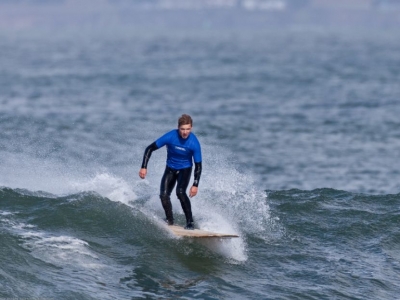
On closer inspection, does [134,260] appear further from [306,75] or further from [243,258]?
[306,75]

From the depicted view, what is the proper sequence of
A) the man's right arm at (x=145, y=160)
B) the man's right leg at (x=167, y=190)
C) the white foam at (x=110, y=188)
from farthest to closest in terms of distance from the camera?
the white foam at (x=110, y=188), the man's right leg at (x=167, y=190), the man's right arm at (x=145, y=160)

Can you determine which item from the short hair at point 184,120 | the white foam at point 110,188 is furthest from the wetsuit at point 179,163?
the white foam at point 110,188

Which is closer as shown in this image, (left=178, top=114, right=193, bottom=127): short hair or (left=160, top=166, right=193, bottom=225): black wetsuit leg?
(left=178, top=114, right=193, bottom=127): short hair

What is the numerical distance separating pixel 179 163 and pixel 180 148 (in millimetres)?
359

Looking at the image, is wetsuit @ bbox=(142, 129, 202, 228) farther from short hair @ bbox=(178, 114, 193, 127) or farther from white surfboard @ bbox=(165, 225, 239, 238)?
short hair @ bbox=(178, 114, 193, 127)

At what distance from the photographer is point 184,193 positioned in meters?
15.1

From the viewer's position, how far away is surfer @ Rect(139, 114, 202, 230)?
14758 mm

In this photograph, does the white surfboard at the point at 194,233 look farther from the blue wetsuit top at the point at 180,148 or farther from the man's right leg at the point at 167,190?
the blue wetsuit top at the point at 180,148

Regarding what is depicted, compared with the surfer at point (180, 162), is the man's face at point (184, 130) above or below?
above

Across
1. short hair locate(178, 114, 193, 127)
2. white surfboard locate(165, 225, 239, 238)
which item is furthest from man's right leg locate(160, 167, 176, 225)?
short hair locate(178, 114, 193, 127)

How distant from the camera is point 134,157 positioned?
24.6 metres

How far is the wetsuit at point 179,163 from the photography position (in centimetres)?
1481

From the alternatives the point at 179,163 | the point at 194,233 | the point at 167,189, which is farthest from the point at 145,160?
the point at 194,233

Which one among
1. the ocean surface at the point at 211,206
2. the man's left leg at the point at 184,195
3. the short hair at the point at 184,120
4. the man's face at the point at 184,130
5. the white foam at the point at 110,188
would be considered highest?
the short hair at the point at 184,120
